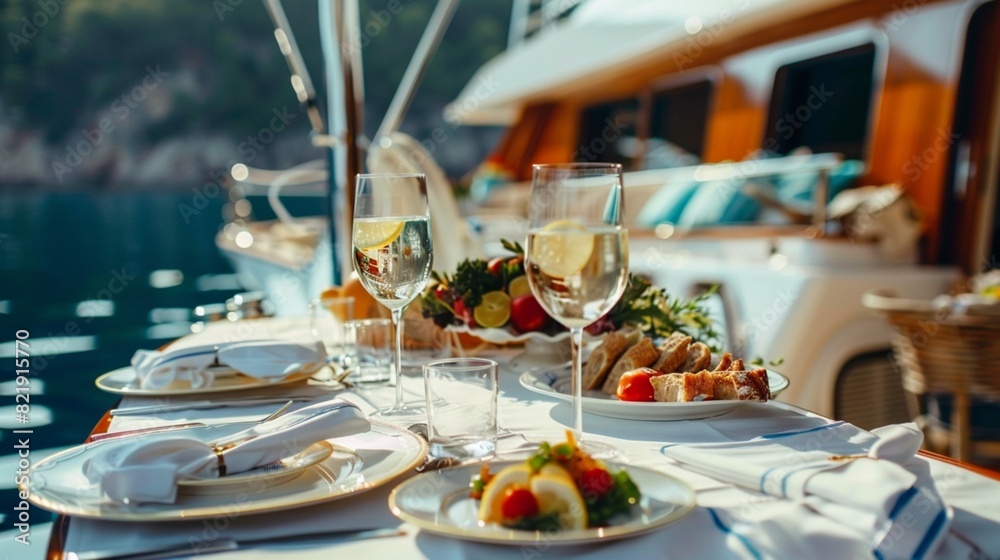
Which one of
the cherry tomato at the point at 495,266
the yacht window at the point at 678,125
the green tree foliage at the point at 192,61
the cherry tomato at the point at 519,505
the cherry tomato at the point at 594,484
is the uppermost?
the green tree foliage at the point at 192,61

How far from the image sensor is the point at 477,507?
0.68 m

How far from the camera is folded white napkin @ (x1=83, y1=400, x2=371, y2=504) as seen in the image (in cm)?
70

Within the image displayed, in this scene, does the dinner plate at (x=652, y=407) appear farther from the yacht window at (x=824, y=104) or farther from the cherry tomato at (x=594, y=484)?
the yacht window at (x=824, y=104)

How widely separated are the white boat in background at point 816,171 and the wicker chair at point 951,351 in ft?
1.38

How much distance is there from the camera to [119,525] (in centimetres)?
71

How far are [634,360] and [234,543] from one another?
0.61m

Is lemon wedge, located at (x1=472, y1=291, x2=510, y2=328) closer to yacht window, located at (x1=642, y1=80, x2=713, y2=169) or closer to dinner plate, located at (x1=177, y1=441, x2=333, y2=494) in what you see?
dinner plate, located at (x1=177, y1=441, x2=333, y2=494)

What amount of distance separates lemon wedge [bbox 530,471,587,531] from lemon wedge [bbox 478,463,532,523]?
2 centimetres

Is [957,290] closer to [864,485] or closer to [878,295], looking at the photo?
[878,295]

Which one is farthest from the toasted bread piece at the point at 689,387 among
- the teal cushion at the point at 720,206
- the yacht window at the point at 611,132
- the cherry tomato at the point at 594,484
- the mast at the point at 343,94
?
the yacht window at the point at 611,132

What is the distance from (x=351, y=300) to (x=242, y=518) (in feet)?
2.80

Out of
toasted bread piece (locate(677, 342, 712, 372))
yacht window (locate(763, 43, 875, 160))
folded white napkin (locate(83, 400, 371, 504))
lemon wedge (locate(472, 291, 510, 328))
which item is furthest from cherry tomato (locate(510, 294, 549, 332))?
yacht window (locate(763, 43, 875, 160))

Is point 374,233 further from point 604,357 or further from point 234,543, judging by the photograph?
point 234,543

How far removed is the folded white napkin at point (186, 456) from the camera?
2.31ft
